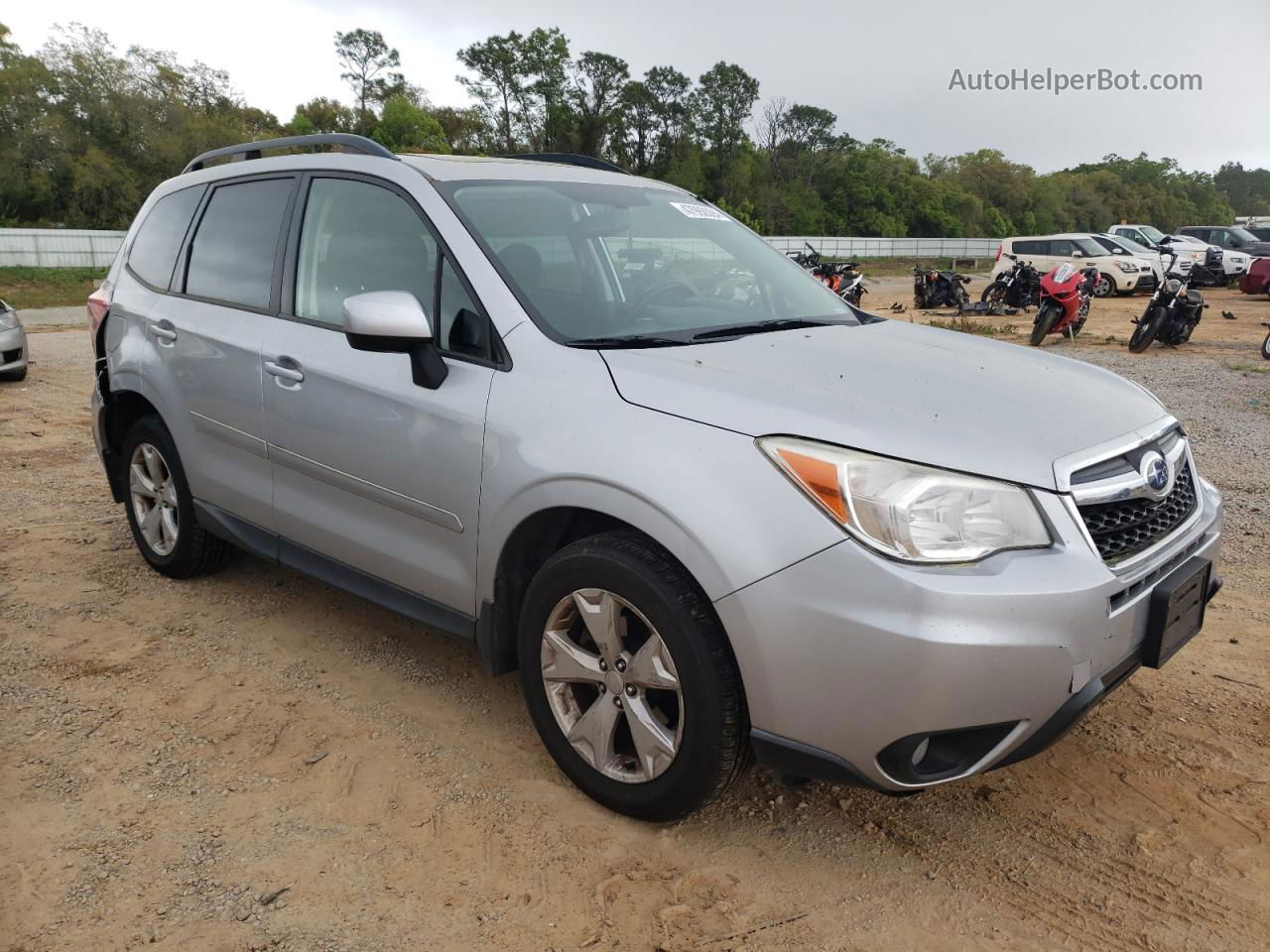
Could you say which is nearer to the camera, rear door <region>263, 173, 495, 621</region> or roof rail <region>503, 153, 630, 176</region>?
rear door <region>263, 173, 495, 621</region>

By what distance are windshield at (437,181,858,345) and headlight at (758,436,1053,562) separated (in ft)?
2.70

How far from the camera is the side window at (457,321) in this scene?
282cm

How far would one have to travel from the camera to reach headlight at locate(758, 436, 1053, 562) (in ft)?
6.88

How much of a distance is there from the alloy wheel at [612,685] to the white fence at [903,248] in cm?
4681

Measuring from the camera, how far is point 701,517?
223 centimetres

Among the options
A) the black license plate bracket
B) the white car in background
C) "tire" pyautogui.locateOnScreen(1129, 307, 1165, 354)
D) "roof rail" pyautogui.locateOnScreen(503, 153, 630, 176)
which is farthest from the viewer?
the white car in background

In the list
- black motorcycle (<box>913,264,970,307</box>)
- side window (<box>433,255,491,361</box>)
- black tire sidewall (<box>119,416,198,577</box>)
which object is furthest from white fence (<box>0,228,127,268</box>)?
side window (<box>433,255,491,361</box>)

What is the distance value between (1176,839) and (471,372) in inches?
90.1

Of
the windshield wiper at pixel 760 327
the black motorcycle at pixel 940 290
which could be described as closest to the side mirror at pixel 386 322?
the windshield wiper at pixel 760 327

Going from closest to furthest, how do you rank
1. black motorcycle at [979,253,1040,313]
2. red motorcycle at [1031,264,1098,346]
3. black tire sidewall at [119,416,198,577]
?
black tire sidewall at [119,416,198,577] → red motorcycle at [1031,264,1098,346] → black motorcycle at [979,253,1040,313]

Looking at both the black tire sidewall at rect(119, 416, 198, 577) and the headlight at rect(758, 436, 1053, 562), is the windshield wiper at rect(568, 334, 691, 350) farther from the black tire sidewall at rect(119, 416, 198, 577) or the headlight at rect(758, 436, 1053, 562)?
the black tire sidewall at rect(119, 416, 198, 577)

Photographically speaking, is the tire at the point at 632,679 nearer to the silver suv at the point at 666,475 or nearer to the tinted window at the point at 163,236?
the silver suv at the point at 666,475

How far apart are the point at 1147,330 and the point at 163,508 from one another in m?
12.6

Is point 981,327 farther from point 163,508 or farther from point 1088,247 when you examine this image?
point 163,508
